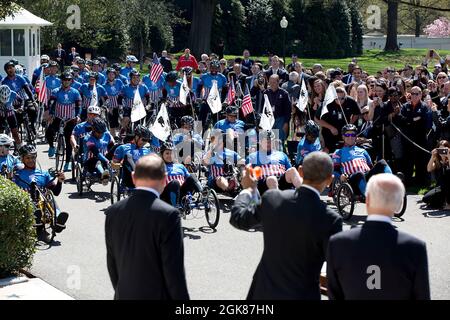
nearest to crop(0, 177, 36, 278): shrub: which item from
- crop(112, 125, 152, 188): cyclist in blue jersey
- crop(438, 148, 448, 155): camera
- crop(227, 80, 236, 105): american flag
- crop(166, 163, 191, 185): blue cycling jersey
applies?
crop(166, 163, 191, 185): blue cycling jersey

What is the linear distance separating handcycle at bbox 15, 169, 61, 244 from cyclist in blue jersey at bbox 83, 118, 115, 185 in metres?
3.15

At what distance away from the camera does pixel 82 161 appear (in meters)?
16.6

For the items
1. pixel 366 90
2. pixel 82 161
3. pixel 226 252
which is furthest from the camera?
pixel 366 90

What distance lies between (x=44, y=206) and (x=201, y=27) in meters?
31.8

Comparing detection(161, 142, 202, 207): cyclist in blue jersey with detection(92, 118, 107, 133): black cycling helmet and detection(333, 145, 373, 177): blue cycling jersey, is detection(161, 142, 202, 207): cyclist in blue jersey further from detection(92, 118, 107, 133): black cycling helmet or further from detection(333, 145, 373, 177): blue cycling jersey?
detection(92, 118, 107, 133): black cycling helmet

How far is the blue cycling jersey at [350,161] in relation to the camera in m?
14.4

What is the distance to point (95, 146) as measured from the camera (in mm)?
16328

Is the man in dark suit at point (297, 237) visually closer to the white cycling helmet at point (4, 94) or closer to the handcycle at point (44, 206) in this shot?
the handcycle at point (44, 206)

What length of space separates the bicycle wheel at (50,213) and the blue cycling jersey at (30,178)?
0.30 meters

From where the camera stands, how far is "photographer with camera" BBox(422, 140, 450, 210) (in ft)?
49.4

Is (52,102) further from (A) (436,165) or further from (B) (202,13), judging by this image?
(B) (202,13)
